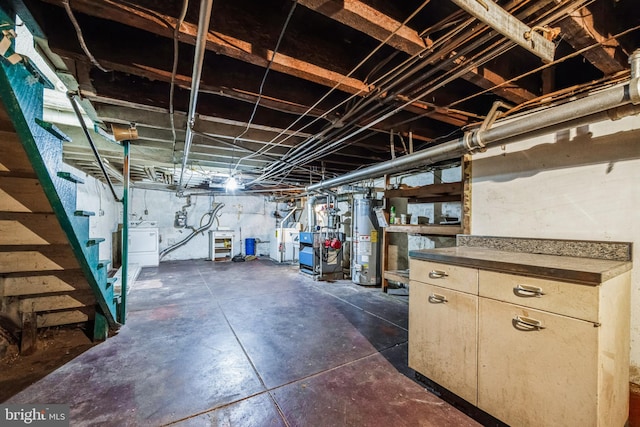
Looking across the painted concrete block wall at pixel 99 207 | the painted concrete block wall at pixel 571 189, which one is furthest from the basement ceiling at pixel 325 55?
the painted concrete block wall at pixel 99 207

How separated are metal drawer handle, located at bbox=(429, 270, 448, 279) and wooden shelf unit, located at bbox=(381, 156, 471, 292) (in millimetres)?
948

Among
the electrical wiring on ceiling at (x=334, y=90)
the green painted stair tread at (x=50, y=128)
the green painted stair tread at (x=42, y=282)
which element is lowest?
the green painted stair tread at (x=42, y=282)

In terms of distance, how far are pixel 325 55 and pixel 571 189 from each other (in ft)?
6.40

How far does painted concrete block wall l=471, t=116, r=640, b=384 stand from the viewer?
1.58m

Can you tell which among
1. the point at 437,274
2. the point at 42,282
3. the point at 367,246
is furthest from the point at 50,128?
the point at 367,246

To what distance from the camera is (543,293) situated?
Result: 4.03 ft

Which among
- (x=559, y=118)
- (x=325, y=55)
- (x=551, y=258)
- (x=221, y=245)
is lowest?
(x=221, y=245)

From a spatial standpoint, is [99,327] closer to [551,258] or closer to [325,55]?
[325,55]

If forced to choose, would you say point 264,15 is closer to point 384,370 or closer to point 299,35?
point 299,35

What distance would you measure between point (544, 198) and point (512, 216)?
9.8 inches

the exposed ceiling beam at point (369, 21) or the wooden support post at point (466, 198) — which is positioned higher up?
the exposed ceiling beam at point (369, 21)

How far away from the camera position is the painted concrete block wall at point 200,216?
7191 mm

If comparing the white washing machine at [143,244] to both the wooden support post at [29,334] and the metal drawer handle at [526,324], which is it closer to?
the wooden support post at [29,334]

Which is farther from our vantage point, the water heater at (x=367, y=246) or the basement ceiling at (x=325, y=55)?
the water heater at (x=367, y=246)
